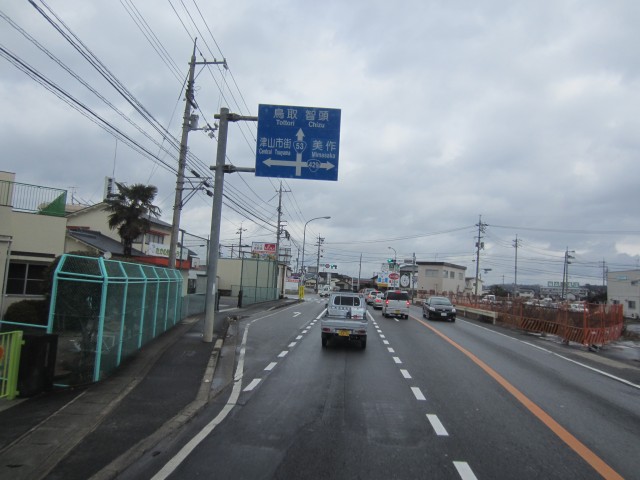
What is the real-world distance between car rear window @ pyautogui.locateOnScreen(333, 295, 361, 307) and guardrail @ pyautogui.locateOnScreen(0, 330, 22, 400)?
10592mm

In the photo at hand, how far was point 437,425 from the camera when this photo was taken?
698 centimetres

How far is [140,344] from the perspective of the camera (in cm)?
1233

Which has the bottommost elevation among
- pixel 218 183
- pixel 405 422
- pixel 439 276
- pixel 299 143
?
pixel 405 422

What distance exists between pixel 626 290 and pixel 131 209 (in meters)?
62.9

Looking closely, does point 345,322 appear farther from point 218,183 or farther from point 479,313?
point 479,313

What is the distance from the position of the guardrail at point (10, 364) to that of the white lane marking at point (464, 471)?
6.91 meters

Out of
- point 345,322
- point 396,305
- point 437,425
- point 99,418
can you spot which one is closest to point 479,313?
point 396,305

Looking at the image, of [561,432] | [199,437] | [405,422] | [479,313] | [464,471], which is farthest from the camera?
[479,313]

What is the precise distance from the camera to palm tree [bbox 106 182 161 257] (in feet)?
80.4

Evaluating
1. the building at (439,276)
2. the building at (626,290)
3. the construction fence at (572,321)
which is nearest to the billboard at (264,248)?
the building at (439,276)

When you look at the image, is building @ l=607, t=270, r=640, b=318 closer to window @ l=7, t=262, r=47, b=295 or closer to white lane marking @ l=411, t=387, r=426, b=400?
white lane marking @ l=411, t=387, r=426, b=400

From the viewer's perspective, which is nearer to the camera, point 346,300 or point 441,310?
point 346,300

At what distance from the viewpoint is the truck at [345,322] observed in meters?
15.4

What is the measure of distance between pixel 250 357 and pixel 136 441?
711cm
